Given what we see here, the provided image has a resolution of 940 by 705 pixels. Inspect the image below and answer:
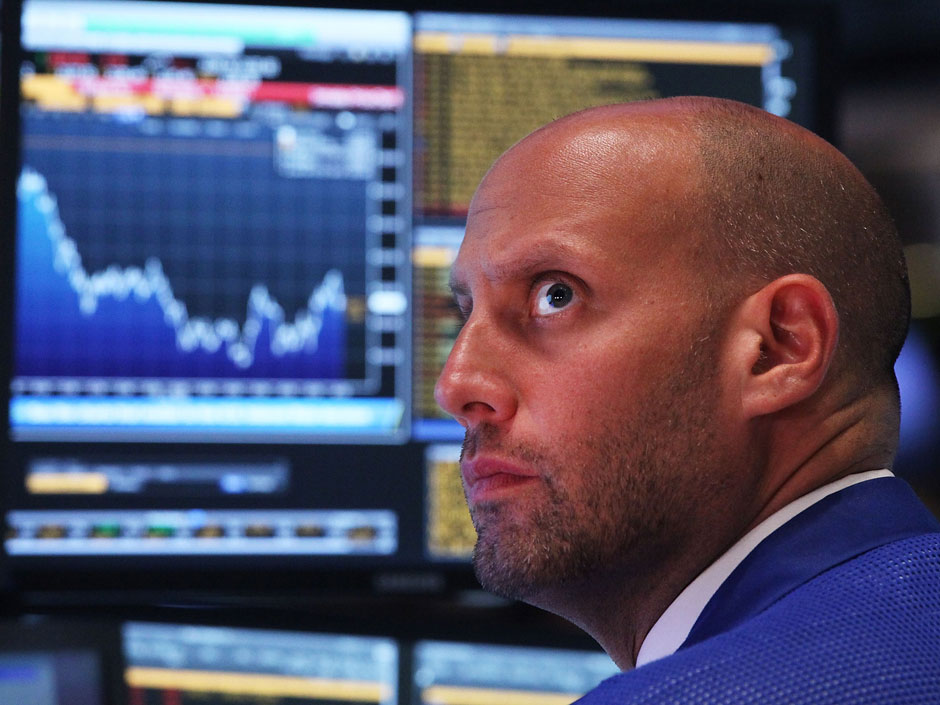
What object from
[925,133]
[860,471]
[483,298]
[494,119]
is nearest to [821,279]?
[860,471]

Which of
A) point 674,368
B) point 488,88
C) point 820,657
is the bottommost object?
point 820,657

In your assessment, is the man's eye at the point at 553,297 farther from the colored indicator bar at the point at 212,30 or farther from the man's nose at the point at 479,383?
the colored indicator bar at the point at 212,30

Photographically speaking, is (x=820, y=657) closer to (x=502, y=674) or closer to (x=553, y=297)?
(x=553, y=297)

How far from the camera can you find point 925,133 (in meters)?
3.49

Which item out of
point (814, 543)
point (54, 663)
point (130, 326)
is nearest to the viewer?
point (814, 543)

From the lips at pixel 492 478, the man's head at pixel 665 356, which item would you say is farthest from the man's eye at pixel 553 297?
the lips at pixel 492 478

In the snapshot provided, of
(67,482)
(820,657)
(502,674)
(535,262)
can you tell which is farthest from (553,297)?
(67,482)

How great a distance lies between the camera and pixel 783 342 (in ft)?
2.80

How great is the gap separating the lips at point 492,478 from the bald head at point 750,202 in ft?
0.60

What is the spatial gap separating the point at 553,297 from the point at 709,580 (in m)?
0.23

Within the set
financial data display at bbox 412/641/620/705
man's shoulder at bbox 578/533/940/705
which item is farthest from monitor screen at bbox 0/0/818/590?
man's shoulder at bbox 578/533/940/705

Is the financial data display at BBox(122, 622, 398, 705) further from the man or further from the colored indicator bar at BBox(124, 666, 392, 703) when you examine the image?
the man

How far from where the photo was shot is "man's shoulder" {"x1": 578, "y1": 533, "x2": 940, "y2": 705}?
1.97 feet

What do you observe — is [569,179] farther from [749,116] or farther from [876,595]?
Result: [876,595]
